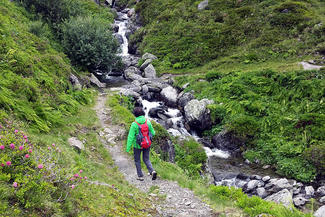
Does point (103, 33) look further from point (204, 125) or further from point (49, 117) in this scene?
point (49, 117)

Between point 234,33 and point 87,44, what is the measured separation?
2223cm

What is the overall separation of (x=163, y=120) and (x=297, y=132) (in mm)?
11572

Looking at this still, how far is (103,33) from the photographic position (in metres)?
27.1

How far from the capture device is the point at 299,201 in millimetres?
12492

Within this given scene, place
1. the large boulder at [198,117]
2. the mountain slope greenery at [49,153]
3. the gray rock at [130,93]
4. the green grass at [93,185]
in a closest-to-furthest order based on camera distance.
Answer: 1. the mountain slope greenery at [49,153]
2. the green grass at [93,185]
3. the large boulder at [198,117]
4. the gray rock at [130,93]

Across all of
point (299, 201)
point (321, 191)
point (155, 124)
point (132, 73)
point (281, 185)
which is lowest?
point (321, 191)

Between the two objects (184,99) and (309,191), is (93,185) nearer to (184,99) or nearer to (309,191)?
(309,191)

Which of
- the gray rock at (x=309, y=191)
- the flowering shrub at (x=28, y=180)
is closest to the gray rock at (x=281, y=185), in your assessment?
the gray rock at (x=309, y=191)

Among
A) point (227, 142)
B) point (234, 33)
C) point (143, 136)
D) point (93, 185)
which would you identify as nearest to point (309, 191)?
point (227, 142)

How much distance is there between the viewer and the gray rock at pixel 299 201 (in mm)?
12363

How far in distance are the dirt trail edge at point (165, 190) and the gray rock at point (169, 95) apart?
12.7 meters

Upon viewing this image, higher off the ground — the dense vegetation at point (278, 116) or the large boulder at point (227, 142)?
the dense vegetation at point (278, 116)

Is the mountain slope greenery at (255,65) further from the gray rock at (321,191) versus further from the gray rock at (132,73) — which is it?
the gray rock at (132,73)

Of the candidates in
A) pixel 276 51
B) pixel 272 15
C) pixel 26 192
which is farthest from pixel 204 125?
pixel 272 15
